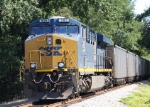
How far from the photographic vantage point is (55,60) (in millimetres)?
12828

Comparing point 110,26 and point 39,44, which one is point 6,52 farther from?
point 110,26

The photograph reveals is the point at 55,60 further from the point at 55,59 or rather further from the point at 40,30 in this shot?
the point at 40,30

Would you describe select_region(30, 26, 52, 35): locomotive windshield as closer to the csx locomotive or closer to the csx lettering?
the csx locomotive

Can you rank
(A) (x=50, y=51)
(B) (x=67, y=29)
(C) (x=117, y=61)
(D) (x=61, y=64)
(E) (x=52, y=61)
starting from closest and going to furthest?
(D) (x=61, y=64)
(E) (x=52, y=61)
(A) (x=50, y=51)
(B) (x=67, y=29)
(C) (x=117, y=61)

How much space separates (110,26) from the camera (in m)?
32.6

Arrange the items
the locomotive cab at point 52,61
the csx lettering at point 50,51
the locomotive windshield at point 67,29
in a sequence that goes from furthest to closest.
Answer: the locomotive windshield at point 67,29, the csx lettering at point 50,51, the locomotive cab at point 52,61

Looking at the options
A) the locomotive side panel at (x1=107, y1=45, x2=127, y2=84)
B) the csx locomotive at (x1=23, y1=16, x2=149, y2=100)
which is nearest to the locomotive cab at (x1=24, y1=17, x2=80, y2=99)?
the csx locomotive at (x1=23, y1=16, x2=149, y2=100)

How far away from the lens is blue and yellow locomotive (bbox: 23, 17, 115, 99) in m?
12.5

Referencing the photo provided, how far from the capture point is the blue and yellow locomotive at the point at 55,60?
1253 cm

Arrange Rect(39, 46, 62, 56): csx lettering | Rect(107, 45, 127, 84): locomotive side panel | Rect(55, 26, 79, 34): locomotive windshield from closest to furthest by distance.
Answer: Rect(39, 46, 62, 56): csx lettering < Rect(55, 26, 79, 34): locomotive windshield < Rect(107, 45, 127, 84): locomotive side panel

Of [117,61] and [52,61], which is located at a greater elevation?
[117,61]

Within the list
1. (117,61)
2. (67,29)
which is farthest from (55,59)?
(117,61)

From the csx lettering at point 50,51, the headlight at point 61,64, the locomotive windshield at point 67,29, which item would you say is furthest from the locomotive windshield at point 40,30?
the headlight at point 61,64

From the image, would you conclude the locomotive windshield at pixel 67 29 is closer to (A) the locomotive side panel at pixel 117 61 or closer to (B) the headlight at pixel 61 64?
(B) the headlight at pixel 61 64
